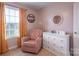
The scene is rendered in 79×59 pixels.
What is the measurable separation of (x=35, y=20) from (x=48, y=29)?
11.0 inches

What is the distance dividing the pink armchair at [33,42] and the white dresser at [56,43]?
0.09m

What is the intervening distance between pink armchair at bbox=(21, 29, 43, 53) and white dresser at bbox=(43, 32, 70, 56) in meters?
0.09

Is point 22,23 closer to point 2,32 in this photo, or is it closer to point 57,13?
point 2,32

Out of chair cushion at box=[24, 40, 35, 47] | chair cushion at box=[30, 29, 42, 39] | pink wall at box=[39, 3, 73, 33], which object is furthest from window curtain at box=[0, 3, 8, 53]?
pink wall at box=[39, 3, 73, 33]

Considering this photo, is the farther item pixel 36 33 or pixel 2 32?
pixel 36 33

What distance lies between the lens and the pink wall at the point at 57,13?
1524mm

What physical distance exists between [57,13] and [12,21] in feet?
2.57

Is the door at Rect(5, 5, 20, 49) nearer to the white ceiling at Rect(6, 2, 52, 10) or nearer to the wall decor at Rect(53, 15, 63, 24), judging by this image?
the white ceiling at Rect(6, 2, 52, 10)

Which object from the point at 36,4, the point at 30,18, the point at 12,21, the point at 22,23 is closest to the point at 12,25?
the point at 12,21

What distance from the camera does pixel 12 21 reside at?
1590 mm

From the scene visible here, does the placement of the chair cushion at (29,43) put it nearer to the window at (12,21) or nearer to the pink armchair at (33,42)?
the pink armchair at (33,42)

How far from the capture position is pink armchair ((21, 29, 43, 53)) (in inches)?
62.0

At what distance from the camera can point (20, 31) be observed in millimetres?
1618

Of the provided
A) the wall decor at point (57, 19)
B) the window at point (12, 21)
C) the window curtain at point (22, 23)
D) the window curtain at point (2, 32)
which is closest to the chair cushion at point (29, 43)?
the window curtain at point (22, 23)
